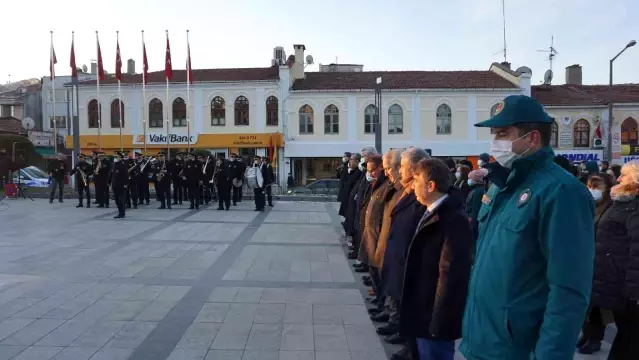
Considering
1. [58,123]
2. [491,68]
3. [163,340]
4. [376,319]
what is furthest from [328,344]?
[58,123]

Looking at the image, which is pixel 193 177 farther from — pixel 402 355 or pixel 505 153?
pixel 505 153

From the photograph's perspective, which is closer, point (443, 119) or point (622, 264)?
point (622, 264)

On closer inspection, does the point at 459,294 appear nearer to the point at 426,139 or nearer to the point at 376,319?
the point at 376,319

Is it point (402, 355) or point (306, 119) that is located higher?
point (306, 119)

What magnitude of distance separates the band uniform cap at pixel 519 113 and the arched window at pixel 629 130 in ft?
138

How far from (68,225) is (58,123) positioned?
34.8m

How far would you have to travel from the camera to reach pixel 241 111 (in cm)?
Result: 3728

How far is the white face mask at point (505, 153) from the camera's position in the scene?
263cm

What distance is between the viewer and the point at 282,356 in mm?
4887

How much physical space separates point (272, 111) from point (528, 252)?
35.4 metres

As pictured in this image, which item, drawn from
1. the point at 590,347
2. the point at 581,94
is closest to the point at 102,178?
the point at 590,347

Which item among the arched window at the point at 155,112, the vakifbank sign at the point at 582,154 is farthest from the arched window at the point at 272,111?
the vakifbank sign at the point at 582,154

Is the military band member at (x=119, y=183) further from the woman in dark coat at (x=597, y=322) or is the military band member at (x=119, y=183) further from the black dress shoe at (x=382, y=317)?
the woman in dark coat at (x=597, y=322)

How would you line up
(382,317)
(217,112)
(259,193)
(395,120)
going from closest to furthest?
1. (382,317)
2. (259,193)
3. (395,120)
4. (217,112)
